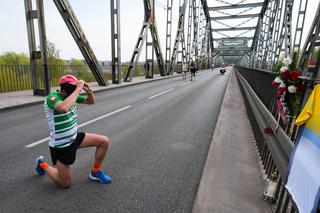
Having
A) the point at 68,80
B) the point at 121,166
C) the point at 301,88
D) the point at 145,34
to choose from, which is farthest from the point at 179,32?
the point at 301,88

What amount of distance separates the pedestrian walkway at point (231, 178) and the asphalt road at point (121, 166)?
191 millimetres

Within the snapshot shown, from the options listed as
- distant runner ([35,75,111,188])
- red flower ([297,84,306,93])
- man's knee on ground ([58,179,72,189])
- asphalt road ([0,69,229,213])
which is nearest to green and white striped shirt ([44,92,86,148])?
distant runner ([35,75,111,188])

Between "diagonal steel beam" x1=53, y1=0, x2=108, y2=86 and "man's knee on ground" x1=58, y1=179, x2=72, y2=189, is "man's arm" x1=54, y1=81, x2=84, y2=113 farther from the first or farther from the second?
"diagonal steel beam" x1=53, y1=0, x2=108, y2=86

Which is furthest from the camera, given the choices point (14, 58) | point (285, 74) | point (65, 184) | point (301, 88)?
point (14, 58)

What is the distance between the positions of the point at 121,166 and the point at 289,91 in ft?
8.63

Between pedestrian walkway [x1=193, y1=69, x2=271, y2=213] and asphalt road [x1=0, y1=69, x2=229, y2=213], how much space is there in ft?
0.63

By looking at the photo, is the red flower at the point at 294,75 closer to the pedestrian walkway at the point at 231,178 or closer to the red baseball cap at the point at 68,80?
the pedestrian walkway at the point at 231,178

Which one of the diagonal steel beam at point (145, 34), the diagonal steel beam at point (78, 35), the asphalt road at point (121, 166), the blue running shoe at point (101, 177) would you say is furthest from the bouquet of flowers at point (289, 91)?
the diagonal steel beam at point (145, 34)

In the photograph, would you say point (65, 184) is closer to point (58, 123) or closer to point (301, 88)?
point (58, 123)

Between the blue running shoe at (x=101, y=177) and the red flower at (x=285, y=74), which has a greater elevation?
the red flower at (x=285, y=74)

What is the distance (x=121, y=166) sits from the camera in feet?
11.7

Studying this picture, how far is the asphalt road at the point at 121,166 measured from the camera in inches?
103

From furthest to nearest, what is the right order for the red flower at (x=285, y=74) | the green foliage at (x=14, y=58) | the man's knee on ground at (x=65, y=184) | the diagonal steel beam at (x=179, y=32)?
the diagonal steel beam at (x=179, y=32) < the green foliage at (x=14, y=58) < the man's knee on ground at (x=65, y=184) < the red flower at (x=285, y=74)

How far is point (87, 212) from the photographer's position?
2.46 metres
